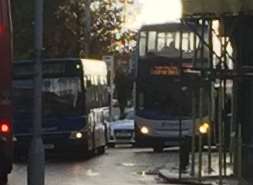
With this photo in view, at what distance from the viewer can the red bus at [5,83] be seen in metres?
15.6

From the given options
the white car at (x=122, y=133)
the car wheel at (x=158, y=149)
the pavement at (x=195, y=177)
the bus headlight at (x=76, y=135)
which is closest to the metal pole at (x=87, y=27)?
the white car at (x=122, y=133)

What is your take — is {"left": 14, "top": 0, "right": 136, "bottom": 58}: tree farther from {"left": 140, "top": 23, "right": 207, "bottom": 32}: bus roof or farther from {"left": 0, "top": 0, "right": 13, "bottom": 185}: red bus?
{"left": 0, "top": 0, "right": 13, "bottom": 185}: red bus

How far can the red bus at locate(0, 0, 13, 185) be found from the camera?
15617 millimetres

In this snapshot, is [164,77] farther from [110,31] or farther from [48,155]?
[110,31]

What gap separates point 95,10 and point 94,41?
208 centimetres

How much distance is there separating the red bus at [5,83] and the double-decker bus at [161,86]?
17830 millimetres

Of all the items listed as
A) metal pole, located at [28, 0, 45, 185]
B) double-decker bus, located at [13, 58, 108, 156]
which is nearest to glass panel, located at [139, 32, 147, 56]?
double-decker bus, located at [13, 58, 108, 156]

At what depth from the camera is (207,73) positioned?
2041 centimetres

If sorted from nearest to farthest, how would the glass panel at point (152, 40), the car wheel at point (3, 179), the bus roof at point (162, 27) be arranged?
the car wheel at point (3, 179)
the glass panel at point (152, 40)
the bus roof at point (162, 27)

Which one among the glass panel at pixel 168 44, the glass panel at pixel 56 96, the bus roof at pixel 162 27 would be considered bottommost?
the glass panel at pixel 56 96

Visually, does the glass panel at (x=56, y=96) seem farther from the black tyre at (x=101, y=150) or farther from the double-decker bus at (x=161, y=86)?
the double-decker bus at (x=161, y=86)

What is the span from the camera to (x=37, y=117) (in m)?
15.3

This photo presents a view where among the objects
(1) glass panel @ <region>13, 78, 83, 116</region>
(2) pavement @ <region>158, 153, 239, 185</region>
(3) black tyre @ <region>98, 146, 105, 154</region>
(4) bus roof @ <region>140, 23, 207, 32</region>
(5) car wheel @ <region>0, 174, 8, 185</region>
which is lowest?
(3) black tyre @ <region>98, 146, 105, 154</region>

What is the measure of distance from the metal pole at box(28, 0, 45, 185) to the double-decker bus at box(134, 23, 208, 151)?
59.6 ft
